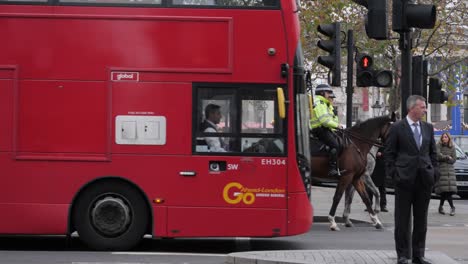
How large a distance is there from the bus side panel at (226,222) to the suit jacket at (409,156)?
2.18 metres

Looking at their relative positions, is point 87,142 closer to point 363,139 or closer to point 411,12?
point 411,12

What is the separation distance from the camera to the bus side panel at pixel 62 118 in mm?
10820

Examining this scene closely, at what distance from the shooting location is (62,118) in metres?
10.9

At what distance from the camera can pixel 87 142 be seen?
10.8m

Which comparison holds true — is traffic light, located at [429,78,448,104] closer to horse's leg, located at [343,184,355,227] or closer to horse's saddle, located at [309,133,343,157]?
horse's saddle, located at [309,133,343,157]

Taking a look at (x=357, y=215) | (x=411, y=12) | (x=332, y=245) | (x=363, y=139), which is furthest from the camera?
(x=357, y=215)

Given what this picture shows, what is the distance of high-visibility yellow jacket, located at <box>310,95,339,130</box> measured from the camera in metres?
13.8

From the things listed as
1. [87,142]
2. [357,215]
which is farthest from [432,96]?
[87,142]

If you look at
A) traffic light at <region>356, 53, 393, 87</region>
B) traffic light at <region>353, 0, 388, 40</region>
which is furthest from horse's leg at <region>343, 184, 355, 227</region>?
traffic light at <region>353, 0, 388, 40</region>

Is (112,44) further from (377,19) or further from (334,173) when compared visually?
(334,173)

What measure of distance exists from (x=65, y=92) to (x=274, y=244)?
12.8 ft

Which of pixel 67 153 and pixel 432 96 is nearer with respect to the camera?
pixel 67 153

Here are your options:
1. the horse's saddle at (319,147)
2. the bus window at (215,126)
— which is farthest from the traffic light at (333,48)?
the bus window at (215,126)

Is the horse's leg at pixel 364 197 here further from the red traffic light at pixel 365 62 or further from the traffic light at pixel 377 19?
the traffic light at pixel 377 19
